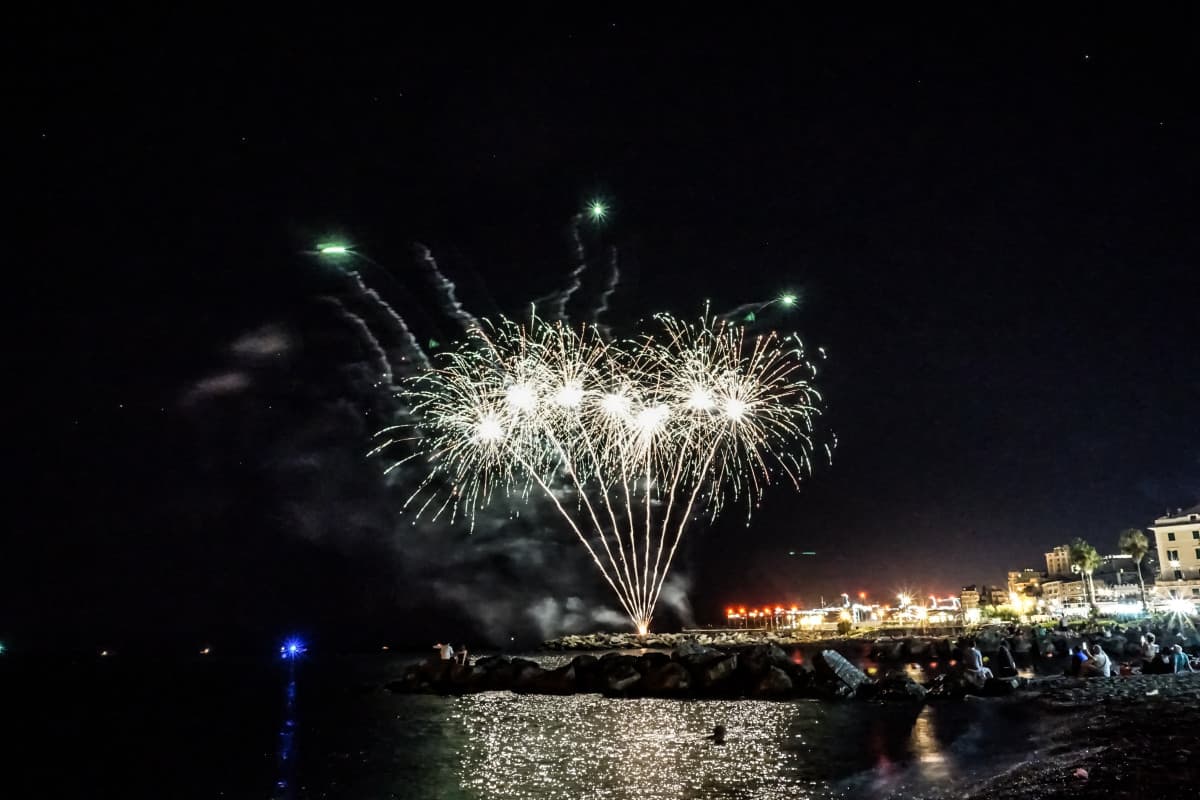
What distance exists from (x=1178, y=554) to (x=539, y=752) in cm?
9484

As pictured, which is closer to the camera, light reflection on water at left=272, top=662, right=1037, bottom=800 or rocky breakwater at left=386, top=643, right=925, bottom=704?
light reflection on water at left=272, top=662, right=1037, bottom=800

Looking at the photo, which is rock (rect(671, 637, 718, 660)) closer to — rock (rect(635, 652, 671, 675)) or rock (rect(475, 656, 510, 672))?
rock (rect(635, 652, 671, 675))

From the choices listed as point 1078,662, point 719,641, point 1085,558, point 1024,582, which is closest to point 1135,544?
point 1085,558

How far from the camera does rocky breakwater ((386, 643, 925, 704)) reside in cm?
3319

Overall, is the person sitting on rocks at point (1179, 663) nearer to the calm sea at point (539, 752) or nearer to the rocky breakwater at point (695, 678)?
the calm sea at point (539, 752)

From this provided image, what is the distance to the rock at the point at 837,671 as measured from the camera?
110ft

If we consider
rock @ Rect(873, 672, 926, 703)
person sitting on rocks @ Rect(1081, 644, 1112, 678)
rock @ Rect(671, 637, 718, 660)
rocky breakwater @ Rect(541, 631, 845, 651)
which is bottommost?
rocky breakwater @ Rect(541, 631, 845, 651)

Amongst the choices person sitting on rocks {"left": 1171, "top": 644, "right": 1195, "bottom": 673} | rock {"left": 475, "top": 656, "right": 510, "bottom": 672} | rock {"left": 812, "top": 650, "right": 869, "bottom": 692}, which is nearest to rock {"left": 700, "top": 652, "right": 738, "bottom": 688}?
rock {"left": 812, "top": 650, "right": 869, "bottom": 692}

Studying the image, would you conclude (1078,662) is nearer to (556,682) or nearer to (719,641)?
(556,682)

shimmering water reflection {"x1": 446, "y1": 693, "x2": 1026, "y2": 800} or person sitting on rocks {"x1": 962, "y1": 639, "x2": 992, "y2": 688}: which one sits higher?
person sitting on rocks {"x1": 962, "y1": 639, "x2": 992, "y2": 688}

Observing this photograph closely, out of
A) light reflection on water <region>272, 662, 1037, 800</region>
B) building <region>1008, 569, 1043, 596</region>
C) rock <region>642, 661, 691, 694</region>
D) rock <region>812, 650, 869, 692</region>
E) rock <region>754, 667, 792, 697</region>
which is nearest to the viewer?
light reflection on water <region>272, 662, 1037, 800</region>

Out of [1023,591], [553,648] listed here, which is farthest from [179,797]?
[1023,591]

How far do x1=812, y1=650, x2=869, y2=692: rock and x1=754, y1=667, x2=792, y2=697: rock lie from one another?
1521 mm

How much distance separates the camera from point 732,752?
20.9 m
